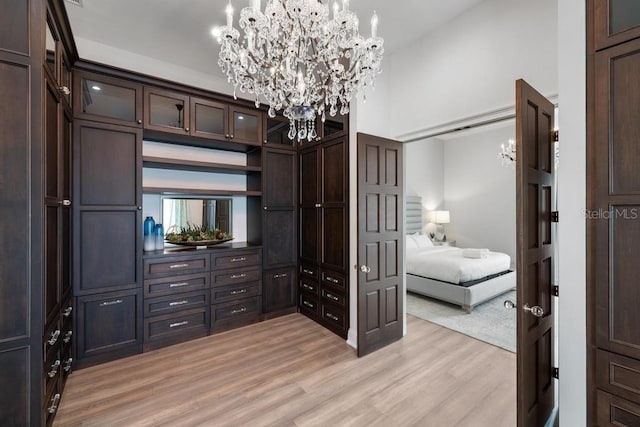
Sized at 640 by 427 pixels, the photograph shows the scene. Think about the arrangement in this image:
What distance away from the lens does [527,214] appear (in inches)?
56.7

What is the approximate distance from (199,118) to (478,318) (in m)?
4.42

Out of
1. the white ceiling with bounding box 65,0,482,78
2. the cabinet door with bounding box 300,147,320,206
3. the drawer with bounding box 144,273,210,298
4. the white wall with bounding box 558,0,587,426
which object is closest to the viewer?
the white wall with bounding box 558,0,587,426

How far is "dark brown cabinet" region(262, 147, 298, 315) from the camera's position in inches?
140

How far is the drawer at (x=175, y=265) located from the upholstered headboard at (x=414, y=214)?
16.4 ft

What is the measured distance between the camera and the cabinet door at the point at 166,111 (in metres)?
2.78

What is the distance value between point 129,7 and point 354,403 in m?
3.82

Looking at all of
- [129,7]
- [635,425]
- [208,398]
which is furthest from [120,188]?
[635,425]

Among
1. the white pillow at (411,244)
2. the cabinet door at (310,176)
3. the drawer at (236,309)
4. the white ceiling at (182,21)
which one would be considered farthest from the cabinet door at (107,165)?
the white pillow at (411,244)

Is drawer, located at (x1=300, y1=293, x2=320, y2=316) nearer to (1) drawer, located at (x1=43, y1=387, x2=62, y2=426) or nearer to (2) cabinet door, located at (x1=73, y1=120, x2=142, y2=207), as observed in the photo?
(2) cabinet door, located at (x1=73, y1=120, x2=142, y2=207)

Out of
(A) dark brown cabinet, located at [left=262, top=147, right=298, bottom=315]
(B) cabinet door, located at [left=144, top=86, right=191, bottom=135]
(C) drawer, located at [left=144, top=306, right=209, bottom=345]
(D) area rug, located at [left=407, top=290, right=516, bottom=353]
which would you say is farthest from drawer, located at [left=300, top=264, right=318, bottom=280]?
(B) cabinet door, located at [left=144, top=86, right=191, bottom=135]

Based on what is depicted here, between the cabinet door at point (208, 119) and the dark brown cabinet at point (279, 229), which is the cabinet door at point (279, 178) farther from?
the cabinet door at point (208, 119)

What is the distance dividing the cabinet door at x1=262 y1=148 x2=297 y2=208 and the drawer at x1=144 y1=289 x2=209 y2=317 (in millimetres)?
1356

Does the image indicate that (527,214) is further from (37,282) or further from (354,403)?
(37,282)

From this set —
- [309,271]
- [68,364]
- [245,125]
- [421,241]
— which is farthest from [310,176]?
[421,241]
